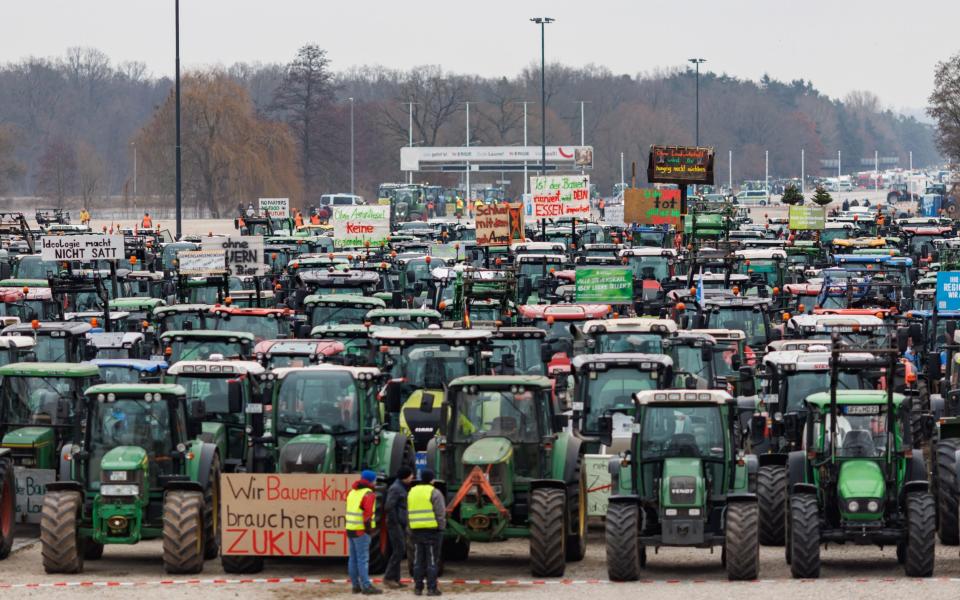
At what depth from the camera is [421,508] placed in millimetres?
18109

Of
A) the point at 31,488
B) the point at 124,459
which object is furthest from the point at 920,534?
the point at 31,488

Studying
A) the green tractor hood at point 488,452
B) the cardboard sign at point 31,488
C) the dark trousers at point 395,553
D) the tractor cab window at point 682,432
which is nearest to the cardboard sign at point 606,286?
the cardboard sign at point 31,488

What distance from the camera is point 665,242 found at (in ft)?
199

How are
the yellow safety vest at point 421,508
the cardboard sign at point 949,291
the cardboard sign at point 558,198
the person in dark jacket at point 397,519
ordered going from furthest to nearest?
the cardboard sign at point 558,198, the cardboard sign at point 949,291, the person in dark jacket at point 397,519, the yellow safety vest at point 421,508

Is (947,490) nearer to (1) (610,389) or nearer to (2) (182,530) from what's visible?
(1) (610,389)

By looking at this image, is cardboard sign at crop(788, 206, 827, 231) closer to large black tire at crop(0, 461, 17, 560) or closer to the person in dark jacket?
large black tire at crop(0, 461, 17, 560)

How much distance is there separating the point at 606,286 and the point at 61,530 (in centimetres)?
1864

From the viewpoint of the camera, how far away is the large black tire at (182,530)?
18.8 metres

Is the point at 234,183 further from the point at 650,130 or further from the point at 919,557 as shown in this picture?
the point at 919,557

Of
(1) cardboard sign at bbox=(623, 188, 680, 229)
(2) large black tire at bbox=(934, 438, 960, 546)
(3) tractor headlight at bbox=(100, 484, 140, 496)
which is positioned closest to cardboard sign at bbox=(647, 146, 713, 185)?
(1) cardboard sign at bbox=(623, 188, 680, 229)

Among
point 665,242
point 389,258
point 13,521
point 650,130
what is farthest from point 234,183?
point 13,521

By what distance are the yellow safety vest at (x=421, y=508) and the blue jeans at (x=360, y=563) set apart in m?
0.53

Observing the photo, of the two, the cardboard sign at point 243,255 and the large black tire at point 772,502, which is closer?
the large black tire at point 772,502

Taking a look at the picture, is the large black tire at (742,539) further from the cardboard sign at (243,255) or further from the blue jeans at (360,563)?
the cardboard sign at (243,255)
